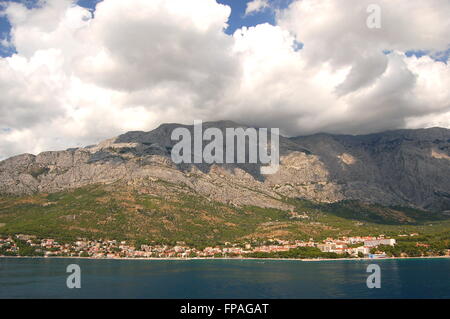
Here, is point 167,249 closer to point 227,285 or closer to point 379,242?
point 379,242

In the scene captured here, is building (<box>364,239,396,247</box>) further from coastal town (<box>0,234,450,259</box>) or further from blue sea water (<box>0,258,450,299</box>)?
blue sea water (<box>0,258,450,299</box>)

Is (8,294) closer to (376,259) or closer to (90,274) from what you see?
(90,274)

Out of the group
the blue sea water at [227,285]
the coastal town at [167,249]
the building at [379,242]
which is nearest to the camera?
the blue sea water at [227,285]

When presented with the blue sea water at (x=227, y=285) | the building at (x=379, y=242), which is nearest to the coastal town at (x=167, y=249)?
the building at (x=379, y=242)

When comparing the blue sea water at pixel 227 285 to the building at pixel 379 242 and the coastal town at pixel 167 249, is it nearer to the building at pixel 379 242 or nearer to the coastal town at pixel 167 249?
the coastal town at pixel 167 249

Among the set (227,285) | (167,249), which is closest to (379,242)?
(167,249)

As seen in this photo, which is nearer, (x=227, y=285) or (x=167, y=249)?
(x=227, y=285)
